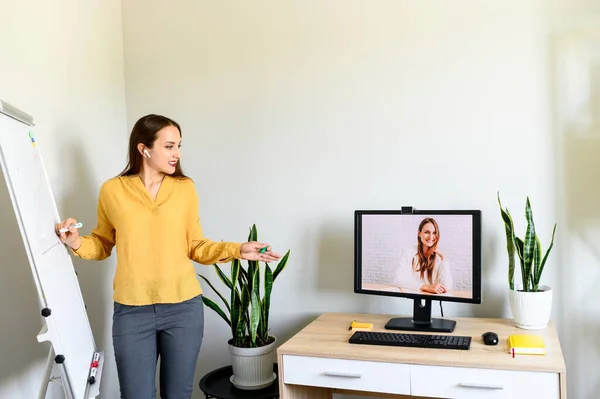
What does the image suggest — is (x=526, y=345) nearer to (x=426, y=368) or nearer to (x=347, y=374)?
(x=426, y=368)

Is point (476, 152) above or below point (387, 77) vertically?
below

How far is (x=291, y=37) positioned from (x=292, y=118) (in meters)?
0.40

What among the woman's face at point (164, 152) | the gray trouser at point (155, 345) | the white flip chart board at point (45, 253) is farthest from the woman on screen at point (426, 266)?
the white flip chart board at point (45, 253)

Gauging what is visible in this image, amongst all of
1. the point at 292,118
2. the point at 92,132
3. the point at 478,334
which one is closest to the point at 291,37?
the point at 292,118

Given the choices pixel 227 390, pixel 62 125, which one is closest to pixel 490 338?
pixel 227 390

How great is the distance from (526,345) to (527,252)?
1.36 ft

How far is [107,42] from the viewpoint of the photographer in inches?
118

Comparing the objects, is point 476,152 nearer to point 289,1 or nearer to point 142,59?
point 289,1

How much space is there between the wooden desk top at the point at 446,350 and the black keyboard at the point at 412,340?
0.07 ft

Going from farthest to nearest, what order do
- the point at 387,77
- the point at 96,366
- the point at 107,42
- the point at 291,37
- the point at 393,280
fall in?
1. the point at 107,42
2. the point at 291,37
3. the point at 387,77
4. the point at 393,280
5. the point at 96,366

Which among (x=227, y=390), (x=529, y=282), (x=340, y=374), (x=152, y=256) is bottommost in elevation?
(x=227, y=390)

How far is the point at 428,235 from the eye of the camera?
2268 mm

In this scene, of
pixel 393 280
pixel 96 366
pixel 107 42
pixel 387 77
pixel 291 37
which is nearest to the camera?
pixel 96 366

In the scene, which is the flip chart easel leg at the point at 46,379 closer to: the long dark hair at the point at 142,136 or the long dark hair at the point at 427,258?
the long dark hair at the point at 142,136
